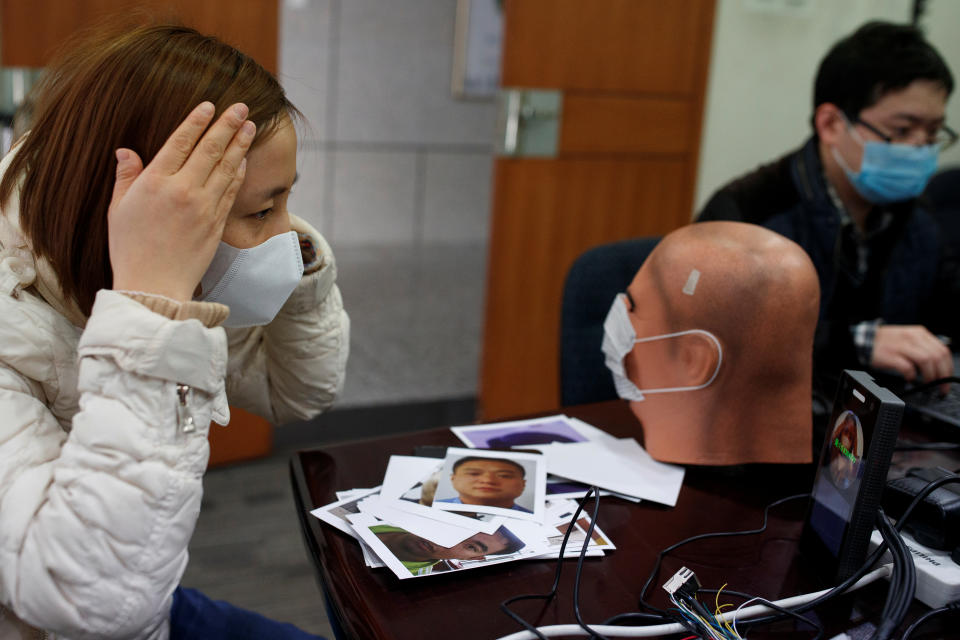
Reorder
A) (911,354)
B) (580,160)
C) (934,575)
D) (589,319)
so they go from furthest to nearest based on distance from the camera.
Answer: (580,160), (589,319), (911,354), (934,575)

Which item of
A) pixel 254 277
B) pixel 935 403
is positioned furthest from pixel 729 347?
pixel 254 277

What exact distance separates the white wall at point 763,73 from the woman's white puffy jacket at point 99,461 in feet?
8.10

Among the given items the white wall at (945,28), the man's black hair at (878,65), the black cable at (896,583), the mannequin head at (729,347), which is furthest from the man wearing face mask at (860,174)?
the white wall at (945,28)

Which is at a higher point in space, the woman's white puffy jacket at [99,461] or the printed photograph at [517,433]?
the woman's white puffy jacket at [99,461]

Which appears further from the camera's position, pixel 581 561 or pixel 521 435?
pixel 521 435

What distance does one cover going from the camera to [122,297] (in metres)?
0.75

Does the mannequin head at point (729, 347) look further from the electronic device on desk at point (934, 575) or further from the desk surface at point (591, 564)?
the electronic device on desk at point (934, 575)

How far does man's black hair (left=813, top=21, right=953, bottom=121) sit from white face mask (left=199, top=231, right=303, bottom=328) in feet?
4.28

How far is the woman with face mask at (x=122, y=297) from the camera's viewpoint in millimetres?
720

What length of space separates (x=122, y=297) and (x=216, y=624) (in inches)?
19.0

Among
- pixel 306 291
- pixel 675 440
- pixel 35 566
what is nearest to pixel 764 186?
pixel 675 440

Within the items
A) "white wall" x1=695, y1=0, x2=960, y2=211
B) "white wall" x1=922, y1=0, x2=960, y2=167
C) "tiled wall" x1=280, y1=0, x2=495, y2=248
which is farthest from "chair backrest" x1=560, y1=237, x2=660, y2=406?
"tiled wall" x1=280, y1=0, x2=495, y2=248

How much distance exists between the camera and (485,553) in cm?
87

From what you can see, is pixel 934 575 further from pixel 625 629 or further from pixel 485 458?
pixel 485 458
